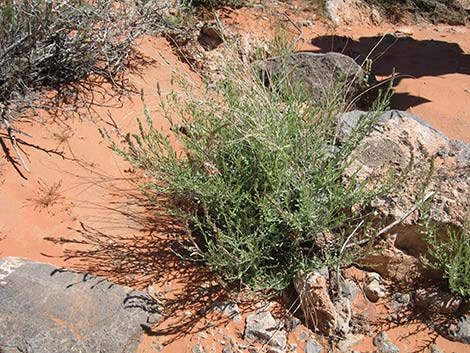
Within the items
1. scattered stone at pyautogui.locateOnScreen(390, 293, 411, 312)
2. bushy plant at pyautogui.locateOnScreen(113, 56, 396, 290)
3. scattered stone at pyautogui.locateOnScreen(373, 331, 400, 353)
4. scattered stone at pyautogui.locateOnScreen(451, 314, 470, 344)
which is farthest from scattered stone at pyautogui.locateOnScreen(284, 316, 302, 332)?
scattered stone at pyautogui.locateOnScreen(451, 314, 470, 344)

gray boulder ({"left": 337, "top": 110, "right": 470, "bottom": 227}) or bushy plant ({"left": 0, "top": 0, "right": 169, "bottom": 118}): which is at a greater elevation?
bushy plant ({"left": 0, "top": 0, "right": 169, "bottom": 118})

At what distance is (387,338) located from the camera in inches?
110

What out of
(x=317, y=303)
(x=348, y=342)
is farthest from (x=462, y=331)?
(x=317, y=303)

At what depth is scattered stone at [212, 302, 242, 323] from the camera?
9.15ft

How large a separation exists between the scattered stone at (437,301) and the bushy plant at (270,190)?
0.42m

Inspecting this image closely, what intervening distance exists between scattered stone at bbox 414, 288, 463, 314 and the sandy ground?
0.12 meters

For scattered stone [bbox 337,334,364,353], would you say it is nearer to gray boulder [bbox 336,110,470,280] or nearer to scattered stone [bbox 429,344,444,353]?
scattered stone [bbox 429,344,444,353]

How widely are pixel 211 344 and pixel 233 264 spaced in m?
0.42

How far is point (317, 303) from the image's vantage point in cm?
273

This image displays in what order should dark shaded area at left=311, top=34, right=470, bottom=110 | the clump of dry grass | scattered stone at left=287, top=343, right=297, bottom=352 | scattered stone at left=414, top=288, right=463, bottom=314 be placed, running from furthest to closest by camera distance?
dark shaded area at left=311, top=34, right=470, bottom=110
the clump of dry grass
scattered stone at left=414, top=288, right=463, bottom=314
scattered stone at left=287, top=343, right=297, bottom=352

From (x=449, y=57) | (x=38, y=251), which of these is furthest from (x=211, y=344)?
(x=449, y=57)

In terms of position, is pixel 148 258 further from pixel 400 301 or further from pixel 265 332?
pixel 400 301

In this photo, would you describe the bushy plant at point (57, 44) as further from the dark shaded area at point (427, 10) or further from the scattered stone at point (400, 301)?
the dark shaded area at point (427, 10)

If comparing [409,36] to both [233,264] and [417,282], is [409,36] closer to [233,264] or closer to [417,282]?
[417,282]
